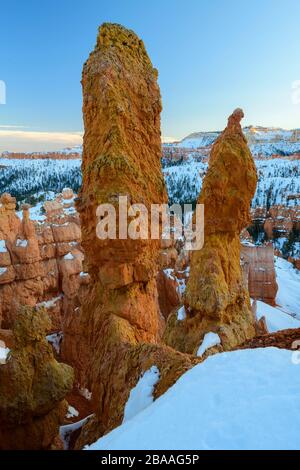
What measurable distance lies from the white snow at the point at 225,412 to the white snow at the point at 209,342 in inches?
164

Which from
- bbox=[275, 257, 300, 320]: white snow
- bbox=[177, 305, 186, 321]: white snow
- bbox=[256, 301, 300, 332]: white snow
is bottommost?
bbox=[275, 257, 300, 320]: white snow

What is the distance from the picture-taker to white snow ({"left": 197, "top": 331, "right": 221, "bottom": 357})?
28.6 feet

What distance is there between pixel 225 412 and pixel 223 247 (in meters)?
6.91

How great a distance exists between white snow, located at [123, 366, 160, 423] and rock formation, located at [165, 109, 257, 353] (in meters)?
4.33

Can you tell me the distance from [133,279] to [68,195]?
26.6 meters

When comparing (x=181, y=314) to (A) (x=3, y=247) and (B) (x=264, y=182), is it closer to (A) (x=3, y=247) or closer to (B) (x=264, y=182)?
(A) (x=3, y=247)

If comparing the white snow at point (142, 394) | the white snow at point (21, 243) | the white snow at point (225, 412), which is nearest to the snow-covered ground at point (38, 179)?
the white snow at point (21, 243)

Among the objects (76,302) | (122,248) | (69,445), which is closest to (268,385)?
(122,248)

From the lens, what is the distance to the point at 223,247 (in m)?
10.3

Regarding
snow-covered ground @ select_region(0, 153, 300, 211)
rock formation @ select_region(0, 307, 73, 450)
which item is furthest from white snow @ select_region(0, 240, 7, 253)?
snow-covered ground @ select_region(0, 153, 300, 211)

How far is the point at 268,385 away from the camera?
402 cm

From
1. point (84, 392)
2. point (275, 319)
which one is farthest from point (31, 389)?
point (275, 319)

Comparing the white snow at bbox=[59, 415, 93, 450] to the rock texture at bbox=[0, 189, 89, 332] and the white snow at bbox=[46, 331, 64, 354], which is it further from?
the white snow at bbox=[46, 331, 64, 354]

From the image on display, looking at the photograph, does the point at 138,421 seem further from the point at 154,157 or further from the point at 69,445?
the point at 154,157
